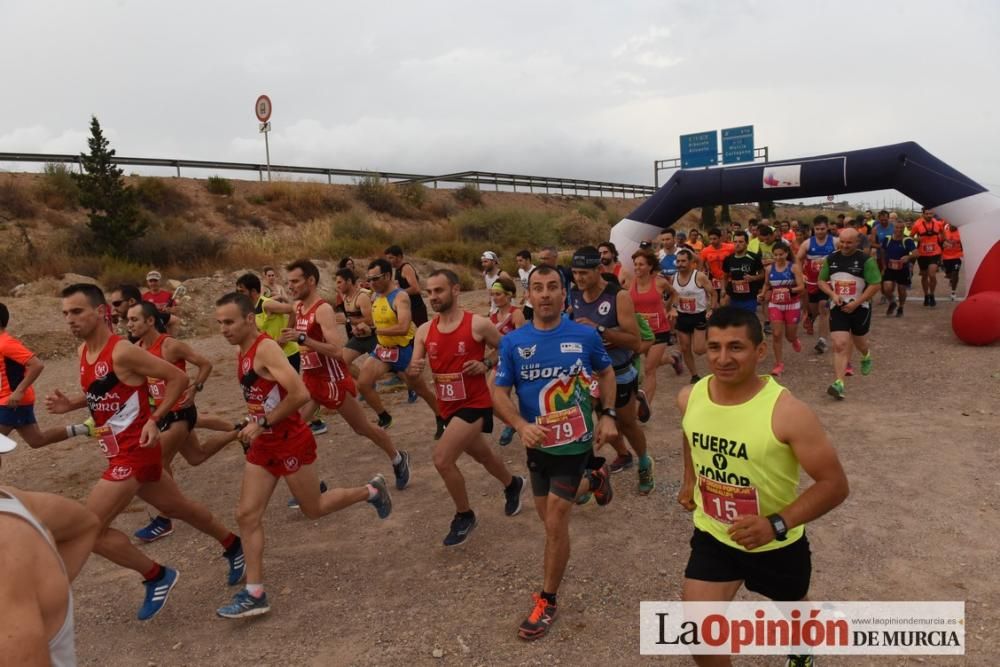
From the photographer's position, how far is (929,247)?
13281mm

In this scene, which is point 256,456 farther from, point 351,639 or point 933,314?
point 933,314

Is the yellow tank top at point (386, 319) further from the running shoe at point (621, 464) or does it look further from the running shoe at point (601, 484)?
the running shoe at point (601, 484)

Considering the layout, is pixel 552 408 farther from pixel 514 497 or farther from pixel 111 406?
pixel 111 406

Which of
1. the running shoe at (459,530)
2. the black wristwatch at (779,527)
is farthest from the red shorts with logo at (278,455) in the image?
the black wristwatch at (779,527)

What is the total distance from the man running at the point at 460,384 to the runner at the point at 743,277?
215 inches

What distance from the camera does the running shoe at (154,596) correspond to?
3.97 metres

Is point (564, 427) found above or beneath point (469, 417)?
above

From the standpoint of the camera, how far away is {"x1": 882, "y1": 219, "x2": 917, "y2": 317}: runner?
12.7 m

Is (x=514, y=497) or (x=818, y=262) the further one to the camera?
(x=818, y=262)

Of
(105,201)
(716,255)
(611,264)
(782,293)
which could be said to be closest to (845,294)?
(782,293)

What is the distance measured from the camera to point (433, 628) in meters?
3.73

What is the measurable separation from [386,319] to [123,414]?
3.30 m

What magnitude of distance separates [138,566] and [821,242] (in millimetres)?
10258

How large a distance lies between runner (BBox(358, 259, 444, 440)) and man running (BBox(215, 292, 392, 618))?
2656 millimetres
